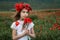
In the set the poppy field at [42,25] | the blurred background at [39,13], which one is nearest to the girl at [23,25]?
the poppy field at [42,25]

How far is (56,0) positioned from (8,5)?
1350 mm

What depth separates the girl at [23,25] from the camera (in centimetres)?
423

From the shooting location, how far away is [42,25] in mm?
7598

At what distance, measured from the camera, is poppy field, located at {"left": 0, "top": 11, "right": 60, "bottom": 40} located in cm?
656

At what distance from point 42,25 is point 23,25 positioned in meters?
3.29

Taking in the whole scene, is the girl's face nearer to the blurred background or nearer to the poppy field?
the poppy field

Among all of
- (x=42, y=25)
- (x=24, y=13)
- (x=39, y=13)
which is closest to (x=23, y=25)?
(x=24, y=13)

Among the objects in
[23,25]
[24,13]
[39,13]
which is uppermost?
[24,13]

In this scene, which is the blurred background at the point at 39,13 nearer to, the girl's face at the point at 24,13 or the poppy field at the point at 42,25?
the poppy field at the point at 42,25

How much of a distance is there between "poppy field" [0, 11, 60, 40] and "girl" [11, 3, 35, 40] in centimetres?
216

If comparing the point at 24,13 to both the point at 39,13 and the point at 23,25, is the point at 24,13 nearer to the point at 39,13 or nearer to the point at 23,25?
the point at 23,25

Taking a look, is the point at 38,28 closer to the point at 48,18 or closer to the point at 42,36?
the point at 42,36

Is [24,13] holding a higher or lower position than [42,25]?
higher

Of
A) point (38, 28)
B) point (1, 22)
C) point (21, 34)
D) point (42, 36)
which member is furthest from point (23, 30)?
point (1, 22)
